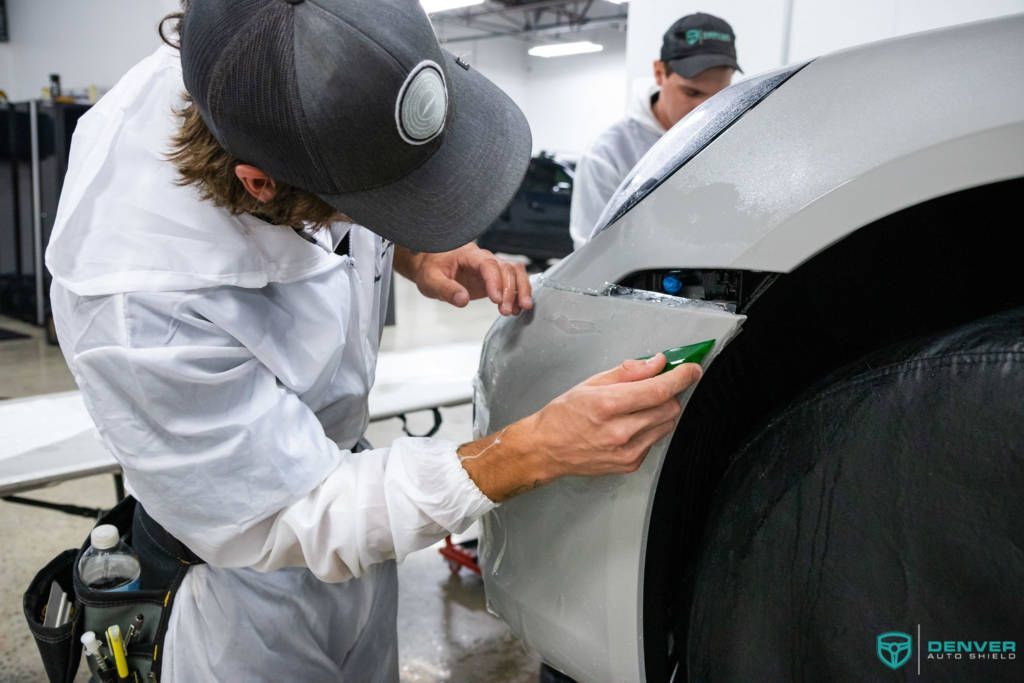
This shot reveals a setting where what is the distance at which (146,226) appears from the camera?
87 centimetres

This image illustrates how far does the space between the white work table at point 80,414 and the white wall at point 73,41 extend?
6.53m

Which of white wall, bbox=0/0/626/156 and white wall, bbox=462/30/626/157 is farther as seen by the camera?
white wall, bbox=462/30/626/157

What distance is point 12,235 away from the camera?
5312mm

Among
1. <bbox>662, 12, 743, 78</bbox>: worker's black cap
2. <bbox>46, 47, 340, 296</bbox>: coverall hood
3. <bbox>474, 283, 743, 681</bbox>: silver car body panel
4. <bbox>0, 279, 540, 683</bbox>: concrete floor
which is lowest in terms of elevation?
<bbox>0, 279, 540, 683</bbox>: concrete floor

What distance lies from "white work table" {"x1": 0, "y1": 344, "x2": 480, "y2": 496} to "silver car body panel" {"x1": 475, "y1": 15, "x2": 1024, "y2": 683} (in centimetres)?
96

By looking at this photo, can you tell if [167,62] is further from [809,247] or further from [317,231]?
[809,247]

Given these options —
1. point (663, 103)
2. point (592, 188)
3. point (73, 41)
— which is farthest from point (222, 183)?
point (73, 41)

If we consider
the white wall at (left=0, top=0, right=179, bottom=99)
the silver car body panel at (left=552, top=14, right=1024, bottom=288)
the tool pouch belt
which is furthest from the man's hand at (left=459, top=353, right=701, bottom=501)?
the white wall at (left=0, top=0, right=179, bottom=99)

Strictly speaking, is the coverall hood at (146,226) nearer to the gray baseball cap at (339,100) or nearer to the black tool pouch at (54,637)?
the gray baseball cap at (339,100)

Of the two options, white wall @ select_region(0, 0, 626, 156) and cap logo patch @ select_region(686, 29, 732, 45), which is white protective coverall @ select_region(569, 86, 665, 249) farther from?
white wall @ select_region(0, 0, 626, 156)

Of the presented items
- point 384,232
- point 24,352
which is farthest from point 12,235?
point 384,232

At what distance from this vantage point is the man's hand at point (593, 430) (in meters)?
0.74

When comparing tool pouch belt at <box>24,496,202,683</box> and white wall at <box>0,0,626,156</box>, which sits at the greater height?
white wall at <box>0,0,626,156</box>

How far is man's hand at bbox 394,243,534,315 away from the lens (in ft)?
3.45
